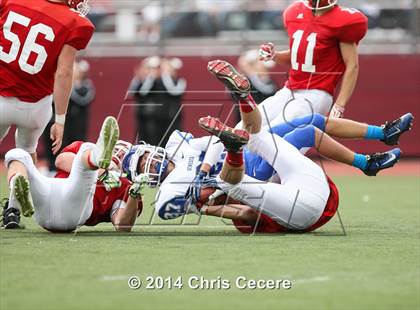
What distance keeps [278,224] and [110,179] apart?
3.62ft

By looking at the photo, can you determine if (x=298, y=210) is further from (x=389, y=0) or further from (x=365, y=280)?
(x=389, y=0)

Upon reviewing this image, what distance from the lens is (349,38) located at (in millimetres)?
7500

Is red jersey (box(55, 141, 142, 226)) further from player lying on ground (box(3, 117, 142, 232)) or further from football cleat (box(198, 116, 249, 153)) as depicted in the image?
football cleat (box(198, 116, 249, 153))

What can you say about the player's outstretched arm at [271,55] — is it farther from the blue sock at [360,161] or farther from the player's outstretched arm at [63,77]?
the player's outstretched arm at [63,77]

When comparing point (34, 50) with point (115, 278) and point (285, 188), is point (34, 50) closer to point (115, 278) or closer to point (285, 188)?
point (285, 188)

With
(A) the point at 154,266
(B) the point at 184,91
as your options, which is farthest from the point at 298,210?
(B) the point at 184,91

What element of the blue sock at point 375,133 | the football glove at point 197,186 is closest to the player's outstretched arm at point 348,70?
the blue sock at point 375,133

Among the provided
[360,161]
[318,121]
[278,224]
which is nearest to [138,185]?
[278,224]

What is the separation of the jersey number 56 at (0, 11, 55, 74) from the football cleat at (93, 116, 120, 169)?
95 cm

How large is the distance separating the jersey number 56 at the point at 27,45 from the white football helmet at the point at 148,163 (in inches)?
32.7

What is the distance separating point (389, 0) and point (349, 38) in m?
7.02

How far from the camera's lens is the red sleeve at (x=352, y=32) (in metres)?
7.48

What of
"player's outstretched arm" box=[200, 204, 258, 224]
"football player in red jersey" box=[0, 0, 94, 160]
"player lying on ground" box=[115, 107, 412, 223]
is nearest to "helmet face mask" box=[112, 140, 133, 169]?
"player lying on ground" box=[115, 107, 412, 223]

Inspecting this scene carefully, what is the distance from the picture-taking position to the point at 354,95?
14.4 m
